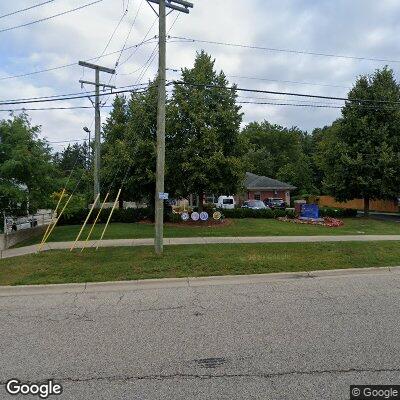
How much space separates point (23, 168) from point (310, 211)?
16.3 metres

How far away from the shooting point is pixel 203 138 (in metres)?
20.0

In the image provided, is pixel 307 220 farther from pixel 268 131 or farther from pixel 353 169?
pixel 268 131

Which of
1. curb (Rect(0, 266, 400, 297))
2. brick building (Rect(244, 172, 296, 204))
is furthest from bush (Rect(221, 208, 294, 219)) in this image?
brick building (Rect(244, 172, 296, 204))

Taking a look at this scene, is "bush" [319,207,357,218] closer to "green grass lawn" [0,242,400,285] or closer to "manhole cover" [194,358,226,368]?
"green grass lawn" [0,242,400,285]

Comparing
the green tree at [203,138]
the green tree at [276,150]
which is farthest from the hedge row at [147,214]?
the green tree at [276,150]

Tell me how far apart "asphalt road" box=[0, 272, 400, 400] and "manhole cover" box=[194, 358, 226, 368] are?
12 mm

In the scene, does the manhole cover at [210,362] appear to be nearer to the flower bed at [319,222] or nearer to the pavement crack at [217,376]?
the pavement crack at [217,376]

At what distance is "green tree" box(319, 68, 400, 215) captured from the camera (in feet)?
84.9

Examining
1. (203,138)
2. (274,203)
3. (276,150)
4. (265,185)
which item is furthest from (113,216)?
(276,150)

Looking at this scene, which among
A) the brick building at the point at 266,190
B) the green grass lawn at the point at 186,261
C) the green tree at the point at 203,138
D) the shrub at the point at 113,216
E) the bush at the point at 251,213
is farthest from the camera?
Result: the brick building at the point at 266,190

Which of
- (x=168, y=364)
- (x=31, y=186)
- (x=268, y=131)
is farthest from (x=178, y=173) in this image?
(x=268, y=131)

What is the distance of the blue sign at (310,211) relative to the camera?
79.1 feet

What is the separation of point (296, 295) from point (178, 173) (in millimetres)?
13708

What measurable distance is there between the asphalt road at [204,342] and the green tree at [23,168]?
686cm
